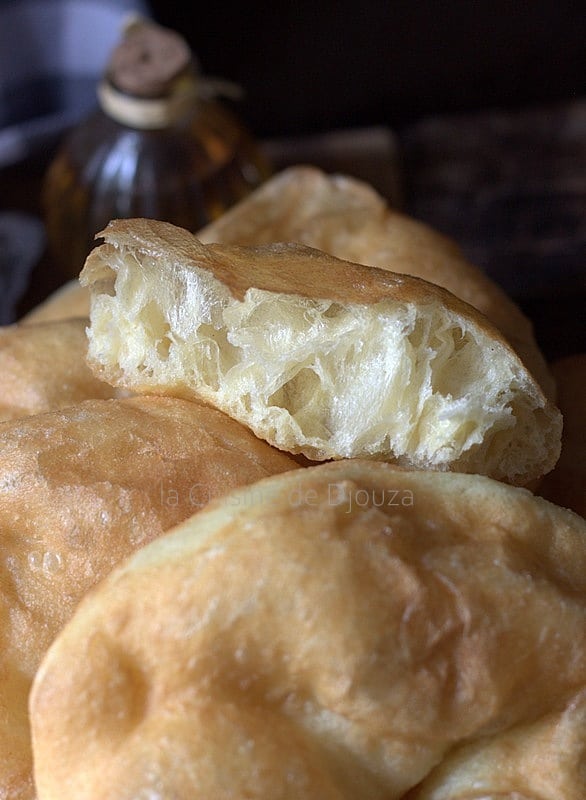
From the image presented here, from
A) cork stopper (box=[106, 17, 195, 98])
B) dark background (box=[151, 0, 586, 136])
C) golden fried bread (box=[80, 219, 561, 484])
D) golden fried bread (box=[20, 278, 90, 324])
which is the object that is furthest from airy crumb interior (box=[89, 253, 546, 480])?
dark background (box=[151, 0, 586, 136])

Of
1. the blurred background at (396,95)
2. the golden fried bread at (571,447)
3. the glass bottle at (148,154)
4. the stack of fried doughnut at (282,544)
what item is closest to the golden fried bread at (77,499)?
the stack of fried doughnut at (282,544)

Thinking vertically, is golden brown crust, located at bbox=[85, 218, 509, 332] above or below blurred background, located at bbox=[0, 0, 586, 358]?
above

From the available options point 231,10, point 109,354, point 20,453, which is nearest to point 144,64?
point 231,10

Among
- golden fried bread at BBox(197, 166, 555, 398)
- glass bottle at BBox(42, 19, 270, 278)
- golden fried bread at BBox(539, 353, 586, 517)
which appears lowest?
glass bottle at BBox(42, 19, 270, 278)

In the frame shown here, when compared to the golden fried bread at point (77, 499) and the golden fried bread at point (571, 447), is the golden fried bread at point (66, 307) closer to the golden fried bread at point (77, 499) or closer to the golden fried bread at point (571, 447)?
the golden fried bread at point (77, 499)

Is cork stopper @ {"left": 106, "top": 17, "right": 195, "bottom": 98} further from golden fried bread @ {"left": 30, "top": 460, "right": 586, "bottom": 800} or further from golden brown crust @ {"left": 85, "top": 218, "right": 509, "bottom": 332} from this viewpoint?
golden fried bread @ {"left": 30, "top": 460, "right": 586, "bottom": 800}

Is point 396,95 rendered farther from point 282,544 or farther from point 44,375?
point 282,544
